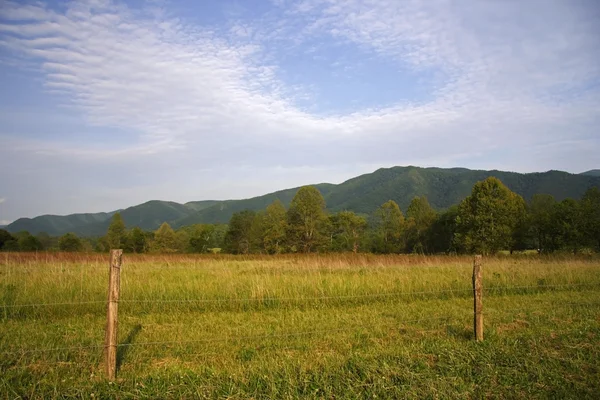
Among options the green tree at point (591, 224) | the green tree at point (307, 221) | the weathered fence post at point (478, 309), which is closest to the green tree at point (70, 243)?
the green tree at point (307, 221)

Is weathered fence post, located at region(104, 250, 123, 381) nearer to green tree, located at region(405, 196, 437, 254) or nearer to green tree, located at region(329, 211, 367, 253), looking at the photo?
green tree, located at region(329, 211, 367, 253)

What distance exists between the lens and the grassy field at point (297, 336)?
5.07 meters

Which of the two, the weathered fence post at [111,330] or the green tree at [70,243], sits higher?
the weathered fence post at [111,330]

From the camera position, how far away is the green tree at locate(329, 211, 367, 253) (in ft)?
213

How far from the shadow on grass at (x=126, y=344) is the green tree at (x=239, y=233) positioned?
5580cm

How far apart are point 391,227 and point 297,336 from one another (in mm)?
60491

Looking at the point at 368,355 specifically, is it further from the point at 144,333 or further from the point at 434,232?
the point at 434,232

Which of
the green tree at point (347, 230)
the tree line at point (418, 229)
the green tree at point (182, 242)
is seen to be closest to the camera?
the tree line at point (418, 229)

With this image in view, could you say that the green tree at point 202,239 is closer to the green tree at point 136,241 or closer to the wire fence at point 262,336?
the green tree at point 136,241

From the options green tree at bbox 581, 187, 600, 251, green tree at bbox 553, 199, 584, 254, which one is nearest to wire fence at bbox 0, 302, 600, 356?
green tree at bbox 553, 199, 584, 254

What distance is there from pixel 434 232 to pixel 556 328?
195ft

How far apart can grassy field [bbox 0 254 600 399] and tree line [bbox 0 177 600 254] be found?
3031 centimetres

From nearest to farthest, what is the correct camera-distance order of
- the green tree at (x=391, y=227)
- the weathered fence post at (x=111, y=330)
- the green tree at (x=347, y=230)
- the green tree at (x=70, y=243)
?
the weathered fence post at (x=111, y=330) < the green tree at (x=70, y=243) < the green tree at (x=391, y=227) < the green tree at (x=347, y=230)

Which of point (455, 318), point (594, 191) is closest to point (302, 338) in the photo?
point (455, 318)
